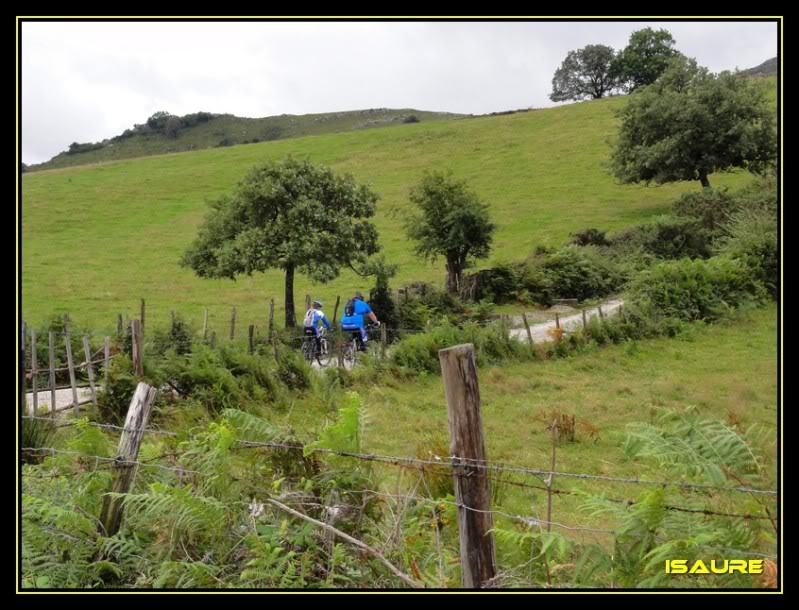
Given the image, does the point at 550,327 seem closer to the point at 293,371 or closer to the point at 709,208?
the point at 293,371

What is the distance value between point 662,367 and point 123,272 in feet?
91.6

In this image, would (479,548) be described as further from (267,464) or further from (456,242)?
(456,242)

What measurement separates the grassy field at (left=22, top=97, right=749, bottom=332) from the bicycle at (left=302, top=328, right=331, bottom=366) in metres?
8.56

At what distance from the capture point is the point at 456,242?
91.6 feet

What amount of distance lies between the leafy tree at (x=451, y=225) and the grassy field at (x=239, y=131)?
71626 millimetres

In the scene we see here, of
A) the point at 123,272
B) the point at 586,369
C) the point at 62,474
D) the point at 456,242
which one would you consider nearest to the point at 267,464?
the point at 62,474

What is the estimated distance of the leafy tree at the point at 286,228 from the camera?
2348cm

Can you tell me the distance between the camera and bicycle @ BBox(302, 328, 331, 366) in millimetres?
18672

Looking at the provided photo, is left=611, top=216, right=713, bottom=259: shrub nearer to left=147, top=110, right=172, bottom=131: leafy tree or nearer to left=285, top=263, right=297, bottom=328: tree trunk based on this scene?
left=285, top=263, right=297, bottom=328: tree trunk

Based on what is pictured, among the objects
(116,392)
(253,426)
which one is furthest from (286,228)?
(253,426)

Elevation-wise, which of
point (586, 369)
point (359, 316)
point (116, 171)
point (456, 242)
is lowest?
point (586, 369)

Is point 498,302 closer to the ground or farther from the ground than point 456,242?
closer to the ground

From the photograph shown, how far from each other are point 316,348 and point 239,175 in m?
44.8

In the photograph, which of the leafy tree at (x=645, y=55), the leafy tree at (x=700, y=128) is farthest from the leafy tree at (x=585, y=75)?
the leafy tree at (x=700, y=128)
